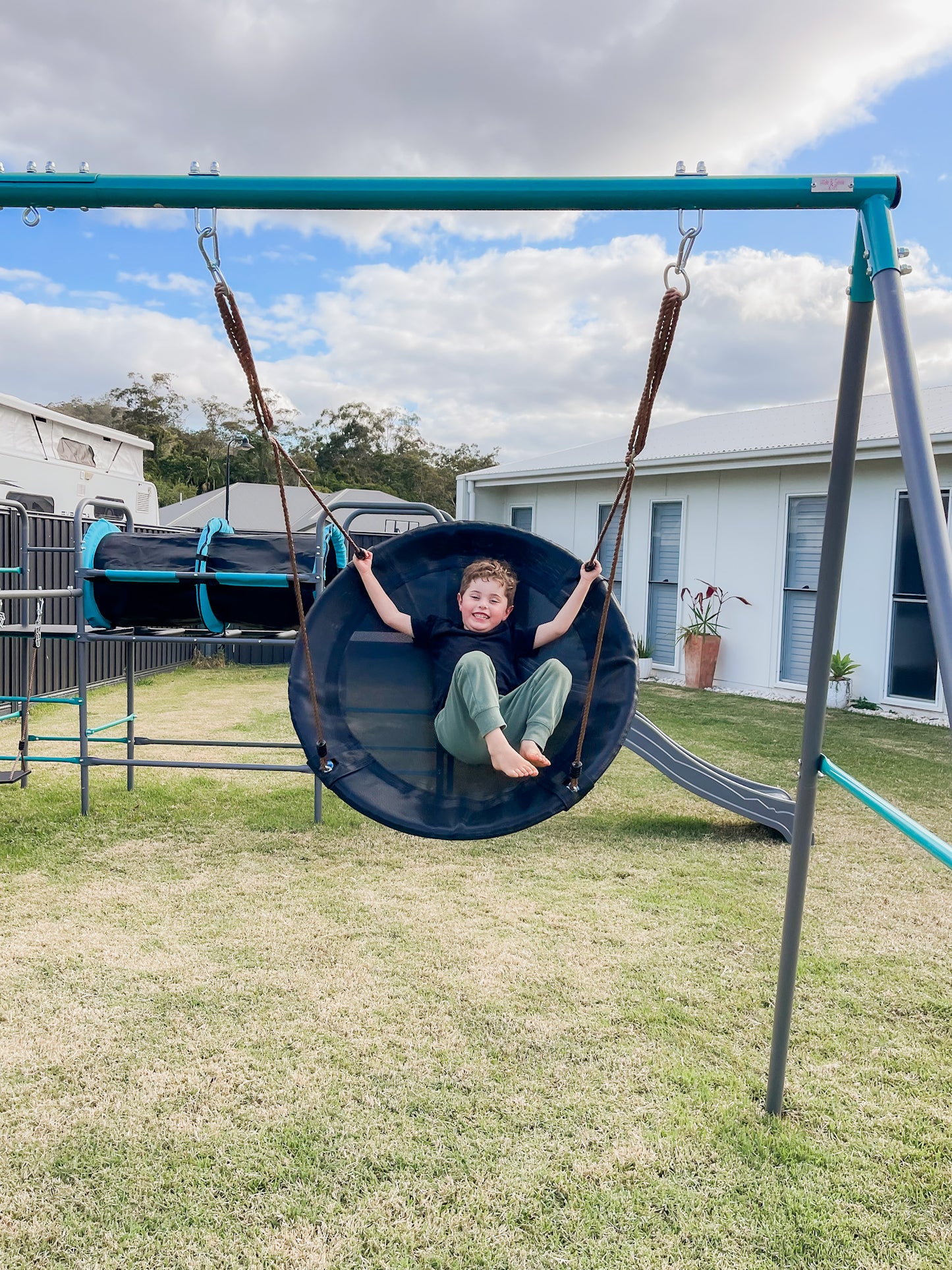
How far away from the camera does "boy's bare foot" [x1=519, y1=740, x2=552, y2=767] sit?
2510 mm

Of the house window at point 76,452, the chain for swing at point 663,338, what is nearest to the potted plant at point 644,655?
the house window at point 76,452

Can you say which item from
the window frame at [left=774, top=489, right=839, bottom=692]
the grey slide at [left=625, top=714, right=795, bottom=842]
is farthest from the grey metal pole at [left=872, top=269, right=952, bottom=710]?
the window frame at [left=774, top=489, right=839, bottom=692]

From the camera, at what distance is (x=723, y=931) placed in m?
3.51

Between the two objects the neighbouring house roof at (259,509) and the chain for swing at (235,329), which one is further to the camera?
the neighbouring house roof at (259,509)

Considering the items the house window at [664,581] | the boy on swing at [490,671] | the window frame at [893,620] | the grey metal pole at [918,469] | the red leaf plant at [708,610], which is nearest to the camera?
the grey metal pole at [918,469]

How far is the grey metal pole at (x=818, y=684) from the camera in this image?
220 cm

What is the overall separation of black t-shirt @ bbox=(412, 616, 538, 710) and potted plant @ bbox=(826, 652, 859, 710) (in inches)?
282

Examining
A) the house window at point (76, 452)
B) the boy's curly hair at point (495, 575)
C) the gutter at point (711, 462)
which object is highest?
the gutter at point (711, 462)

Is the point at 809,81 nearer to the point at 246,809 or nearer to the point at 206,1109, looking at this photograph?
the point at 206,1109

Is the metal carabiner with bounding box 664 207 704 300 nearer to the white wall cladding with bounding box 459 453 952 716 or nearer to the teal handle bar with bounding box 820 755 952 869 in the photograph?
the teal handle bar with bounding box 820 755 952 869

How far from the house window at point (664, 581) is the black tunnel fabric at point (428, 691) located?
8.52 metres

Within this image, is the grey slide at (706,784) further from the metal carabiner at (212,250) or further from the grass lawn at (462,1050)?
the metal carabiner at (212,250)

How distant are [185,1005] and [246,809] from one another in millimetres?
2384

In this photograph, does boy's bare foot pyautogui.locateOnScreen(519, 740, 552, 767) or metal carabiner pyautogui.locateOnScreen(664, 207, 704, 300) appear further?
boy's bare foot pyautogui.locateOnScreen(519, 740, 552, 767)
